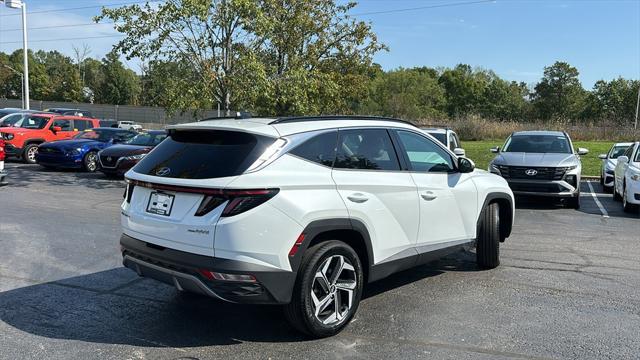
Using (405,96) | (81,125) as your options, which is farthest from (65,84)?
(81,125)

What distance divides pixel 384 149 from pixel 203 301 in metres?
2.20

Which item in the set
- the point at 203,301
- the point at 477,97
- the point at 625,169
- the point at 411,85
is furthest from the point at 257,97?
the point at 477,97

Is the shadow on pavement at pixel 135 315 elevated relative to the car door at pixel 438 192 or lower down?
lower down

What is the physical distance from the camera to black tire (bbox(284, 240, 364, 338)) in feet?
13.0

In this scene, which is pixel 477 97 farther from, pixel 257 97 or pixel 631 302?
pixel 631 302

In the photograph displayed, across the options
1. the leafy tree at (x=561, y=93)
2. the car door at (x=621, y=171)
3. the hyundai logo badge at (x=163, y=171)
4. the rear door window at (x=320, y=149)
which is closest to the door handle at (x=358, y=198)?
the rear door window at (x=320, y=149)

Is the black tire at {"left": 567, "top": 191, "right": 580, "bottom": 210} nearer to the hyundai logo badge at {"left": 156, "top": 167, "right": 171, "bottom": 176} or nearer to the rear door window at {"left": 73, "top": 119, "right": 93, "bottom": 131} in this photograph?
the hyundai logo badge at {"left": 156, "top": 167, "right": 171, "bottom": 176}

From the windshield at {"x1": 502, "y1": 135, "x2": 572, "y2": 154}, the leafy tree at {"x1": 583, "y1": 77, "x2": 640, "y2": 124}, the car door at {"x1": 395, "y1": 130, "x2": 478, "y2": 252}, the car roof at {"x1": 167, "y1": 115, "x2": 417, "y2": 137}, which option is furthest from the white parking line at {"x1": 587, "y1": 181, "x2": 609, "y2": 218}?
the leafy tree at {"x1": 583, "y1": 77, "x2": 640, "y2": 124}

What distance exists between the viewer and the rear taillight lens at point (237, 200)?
3.66m

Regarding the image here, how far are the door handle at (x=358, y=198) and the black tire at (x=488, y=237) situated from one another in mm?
2174

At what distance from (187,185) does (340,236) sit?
129cm

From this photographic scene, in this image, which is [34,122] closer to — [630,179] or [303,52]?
[303,52]

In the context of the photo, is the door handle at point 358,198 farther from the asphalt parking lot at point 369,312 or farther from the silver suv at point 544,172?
the silver suv at point 544,172

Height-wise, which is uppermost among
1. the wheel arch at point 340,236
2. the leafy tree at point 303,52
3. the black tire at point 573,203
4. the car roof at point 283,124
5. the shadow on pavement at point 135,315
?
the leafy tree at point 303,52
